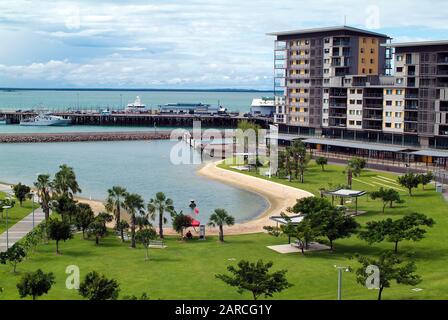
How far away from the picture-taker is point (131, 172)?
112812 mm

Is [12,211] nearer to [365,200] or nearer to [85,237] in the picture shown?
[85,237]

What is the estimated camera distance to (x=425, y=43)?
105m

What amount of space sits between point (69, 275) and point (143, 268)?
5.39 meters

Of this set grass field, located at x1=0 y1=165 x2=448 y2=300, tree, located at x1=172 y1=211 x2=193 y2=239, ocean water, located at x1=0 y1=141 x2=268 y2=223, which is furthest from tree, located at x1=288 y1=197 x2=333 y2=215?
ocean water, located at x1=0 y1=141 x2=268 y2=223

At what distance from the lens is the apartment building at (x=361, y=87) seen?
106 meters

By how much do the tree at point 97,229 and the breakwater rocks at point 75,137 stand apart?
394ft

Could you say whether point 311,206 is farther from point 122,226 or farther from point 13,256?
point 13,256

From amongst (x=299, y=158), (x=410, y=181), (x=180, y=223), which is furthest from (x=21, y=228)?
(x=299, y=158)

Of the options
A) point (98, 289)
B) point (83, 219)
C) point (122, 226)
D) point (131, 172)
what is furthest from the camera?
point (131, 172)

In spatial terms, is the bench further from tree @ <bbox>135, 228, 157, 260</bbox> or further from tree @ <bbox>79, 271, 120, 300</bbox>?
tree @ <bbox>79, 271, 120, 300</bbox>

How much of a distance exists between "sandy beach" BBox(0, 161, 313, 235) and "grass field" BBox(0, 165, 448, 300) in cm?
516

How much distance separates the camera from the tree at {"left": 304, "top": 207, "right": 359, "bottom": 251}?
165 feet

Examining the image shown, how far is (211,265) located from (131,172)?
223 ft
